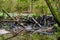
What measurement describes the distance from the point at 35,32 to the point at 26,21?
3006 millimetres

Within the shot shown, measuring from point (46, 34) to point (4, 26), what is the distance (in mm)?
2807

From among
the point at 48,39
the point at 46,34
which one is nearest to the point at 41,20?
the point at 46,34

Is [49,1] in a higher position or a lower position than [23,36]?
higher

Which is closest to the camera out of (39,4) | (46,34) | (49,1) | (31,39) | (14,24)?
(49,1)

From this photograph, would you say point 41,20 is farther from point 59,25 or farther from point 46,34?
point 59,25

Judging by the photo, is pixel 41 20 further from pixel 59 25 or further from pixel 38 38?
pixel 59 25

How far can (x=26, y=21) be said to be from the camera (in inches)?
392

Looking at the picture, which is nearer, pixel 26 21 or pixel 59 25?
pixel 59 25

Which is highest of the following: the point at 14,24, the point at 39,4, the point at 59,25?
the point at 39,4

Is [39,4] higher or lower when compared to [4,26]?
higher

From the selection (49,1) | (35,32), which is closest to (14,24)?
(35,32)

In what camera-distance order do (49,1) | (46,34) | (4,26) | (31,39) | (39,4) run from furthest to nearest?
(4,26)
(46,34)
(31,39)
(39,4)
(49,1)

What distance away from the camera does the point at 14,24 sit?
10.2m

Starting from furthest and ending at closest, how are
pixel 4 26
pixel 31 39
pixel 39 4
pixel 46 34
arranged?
pixel 4 26
pixel 46 34
pixel 31 39
pixel 39 4
